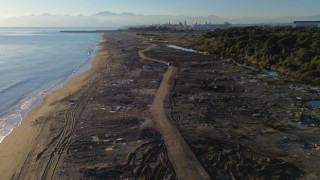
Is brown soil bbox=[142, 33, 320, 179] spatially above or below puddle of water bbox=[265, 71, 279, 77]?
above

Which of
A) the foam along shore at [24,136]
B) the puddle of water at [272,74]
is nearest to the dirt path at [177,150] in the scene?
the foam along shore at [24,136]

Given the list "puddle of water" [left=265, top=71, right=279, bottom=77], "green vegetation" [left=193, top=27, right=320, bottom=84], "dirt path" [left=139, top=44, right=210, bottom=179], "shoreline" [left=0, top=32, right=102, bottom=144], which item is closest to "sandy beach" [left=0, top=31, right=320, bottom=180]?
"dirt path" [left=139, top=44, right=210, bottom=179]

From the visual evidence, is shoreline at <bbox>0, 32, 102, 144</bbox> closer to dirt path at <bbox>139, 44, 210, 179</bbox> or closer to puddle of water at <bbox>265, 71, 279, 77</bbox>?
dirt path at <bbox>139, 44, 210, 179</bbox>

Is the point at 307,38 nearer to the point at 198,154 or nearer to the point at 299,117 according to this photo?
the point at 299,117

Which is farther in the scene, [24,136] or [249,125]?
[249,125]

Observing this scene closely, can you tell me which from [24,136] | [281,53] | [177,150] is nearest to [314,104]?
[177,150]

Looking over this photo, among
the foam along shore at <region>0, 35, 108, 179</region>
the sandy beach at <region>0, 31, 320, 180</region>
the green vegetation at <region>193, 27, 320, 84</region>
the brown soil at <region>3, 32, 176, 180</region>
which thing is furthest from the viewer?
the green vegetation at <region>193, 27, 320, 84</region>

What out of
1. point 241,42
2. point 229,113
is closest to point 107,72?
point 229,113

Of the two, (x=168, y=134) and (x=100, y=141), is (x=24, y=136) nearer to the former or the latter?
(x=100, y=141)
